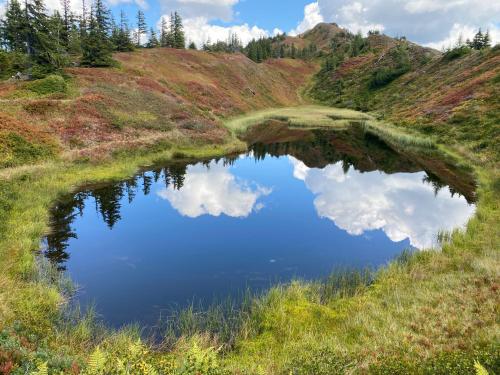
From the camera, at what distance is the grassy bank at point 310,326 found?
7918 mm

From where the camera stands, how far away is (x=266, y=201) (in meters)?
29.5

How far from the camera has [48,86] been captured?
45594mm

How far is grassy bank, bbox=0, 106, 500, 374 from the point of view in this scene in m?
7.92

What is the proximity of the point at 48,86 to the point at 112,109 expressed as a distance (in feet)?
29.3

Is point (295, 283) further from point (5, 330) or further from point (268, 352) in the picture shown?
point (5, 330)

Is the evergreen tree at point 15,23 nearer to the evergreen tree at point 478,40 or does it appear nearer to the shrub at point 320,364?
the shrub at point 320,364

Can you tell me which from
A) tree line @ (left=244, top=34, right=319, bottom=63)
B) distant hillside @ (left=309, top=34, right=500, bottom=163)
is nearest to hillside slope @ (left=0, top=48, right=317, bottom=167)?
distant hillside @ (left=309, top=34, right=500, bottom=163)

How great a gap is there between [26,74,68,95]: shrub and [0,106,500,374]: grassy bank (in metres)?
30.2

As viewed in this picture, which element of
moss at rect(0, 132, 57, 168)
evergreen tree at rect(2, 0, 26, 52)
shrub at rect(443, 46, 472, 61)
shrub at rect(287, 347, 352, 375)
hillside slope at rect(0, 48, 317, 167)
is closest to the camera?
shrub at rect(287, 347, 352, 375)

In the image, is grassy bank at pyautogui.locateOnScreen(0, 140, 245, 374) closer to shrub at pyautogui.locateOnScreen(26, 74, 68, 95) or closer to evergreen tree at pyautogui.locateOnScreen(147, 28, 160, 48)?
shrub at pyautogui.locateOnScreen(26, 74, 68, 95)

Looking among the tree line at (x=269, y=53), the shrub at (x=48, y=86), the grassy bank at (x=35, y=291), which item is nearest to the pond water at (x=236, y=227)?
the grassy bank at (x=35, y=291)

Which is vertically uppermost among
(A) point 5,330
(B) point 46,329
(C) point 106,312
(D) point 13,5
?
(D) point 13,5

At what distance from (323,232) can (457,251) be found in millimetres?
7561

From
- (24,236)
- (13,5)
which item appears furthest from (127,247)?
(13,5)
